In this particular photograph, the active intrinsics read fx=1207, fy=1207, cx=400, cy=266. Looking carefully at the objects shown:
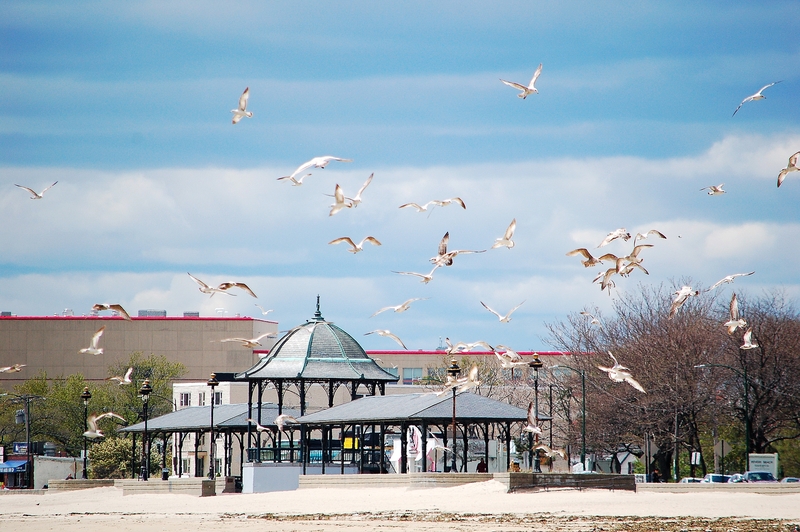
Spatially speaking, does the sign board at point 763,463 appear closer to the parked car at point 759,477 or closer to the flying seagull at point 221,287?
the parked car at point 759,477

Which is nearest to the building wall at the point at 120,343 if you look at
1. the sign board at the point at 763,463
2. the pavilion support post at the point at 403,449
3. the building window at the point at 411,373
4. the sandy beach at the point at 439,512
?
the building window at the point at 411,373

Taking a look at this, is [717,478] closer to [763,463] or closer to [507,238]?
[763,463]

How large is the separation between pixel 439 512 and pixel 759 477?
1978 centimetres

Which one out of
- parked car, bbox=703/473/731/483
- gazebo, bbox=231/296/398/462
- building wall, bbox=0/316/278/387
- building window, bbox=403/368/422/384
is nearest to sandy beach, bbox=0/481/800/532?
gazebo, bbox=231/296/398/462

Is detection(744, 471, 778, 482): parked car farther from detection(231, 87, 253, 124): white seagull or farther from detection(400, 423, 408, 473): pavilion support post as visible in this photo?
detection(231, 87, 253, 124): white seagull

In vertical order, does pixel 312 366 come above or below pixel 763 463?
above

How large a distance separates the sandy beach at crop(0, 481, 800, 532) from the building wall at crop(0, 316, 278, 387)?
75.6 m

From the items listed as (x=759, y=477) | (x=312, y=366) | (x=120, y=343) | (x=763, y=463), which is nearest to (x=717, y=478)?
(x=763, y=463)

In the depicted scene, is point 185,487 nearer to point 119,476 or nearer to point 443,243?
point 443,243

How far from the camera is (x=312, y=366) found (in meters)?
56.9

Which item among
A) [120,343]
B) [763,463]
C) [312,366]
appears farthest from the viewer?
[120,343]

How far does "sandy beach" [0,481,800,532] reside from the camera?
30.6 meters

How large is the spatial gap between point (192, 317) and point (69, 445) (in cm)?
2650

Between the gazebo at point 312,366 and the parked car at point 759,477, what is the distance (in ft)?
55.8
